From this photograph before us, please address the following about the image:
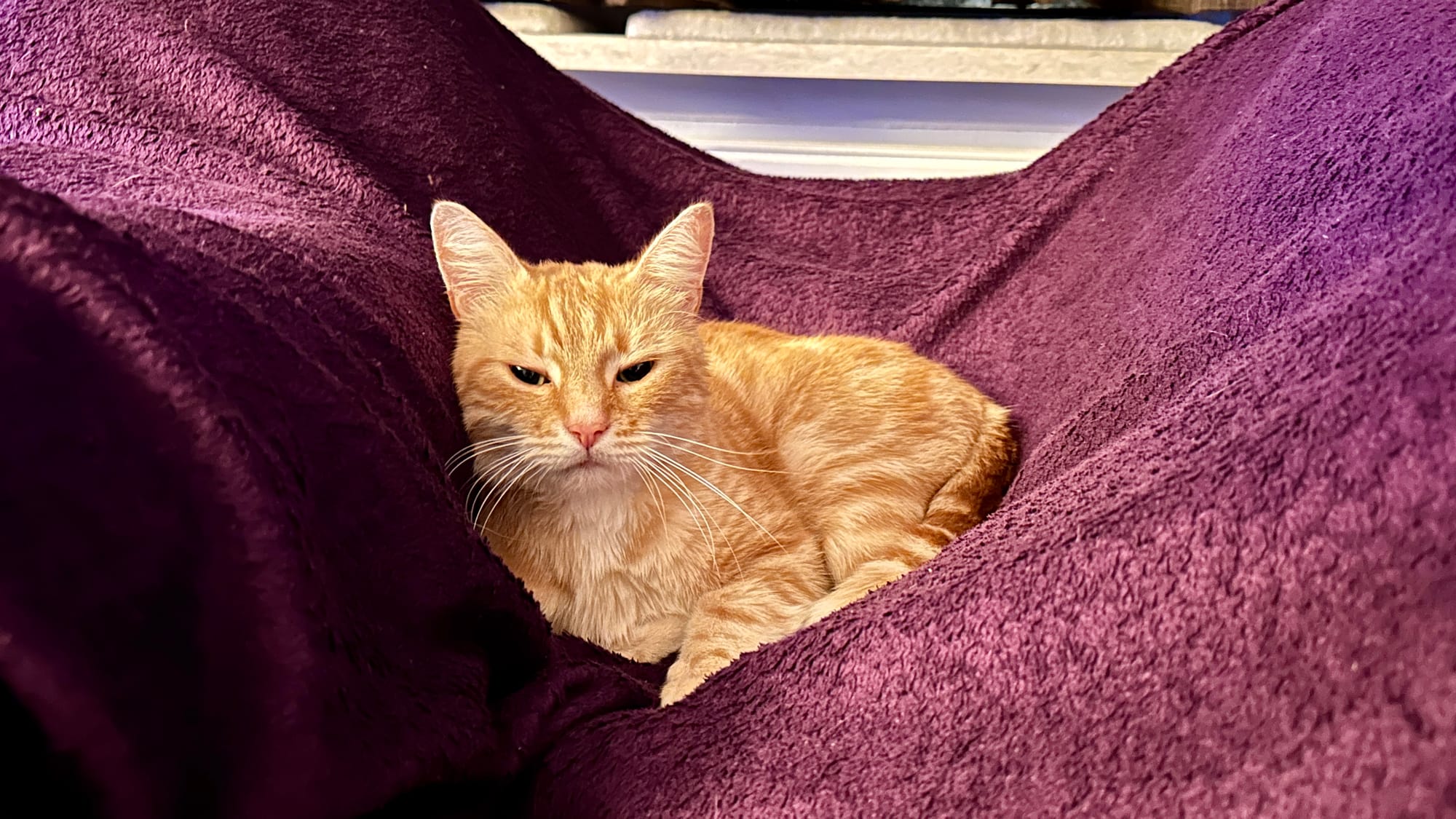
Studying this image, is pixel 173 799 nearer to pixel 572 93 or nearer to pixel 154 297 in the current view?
pixel 154 297

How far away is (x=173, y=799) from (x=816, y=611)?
74 centimetres

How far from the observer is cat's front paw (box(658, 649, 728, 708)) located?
99 centimetres

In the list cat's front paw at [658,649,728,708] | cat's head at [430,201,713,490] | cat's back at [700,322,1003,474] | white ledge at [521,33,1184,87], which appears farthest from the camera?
white ledge at [521,33,1184,87]

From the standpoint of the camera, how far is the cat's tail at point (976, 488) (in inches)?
49.7

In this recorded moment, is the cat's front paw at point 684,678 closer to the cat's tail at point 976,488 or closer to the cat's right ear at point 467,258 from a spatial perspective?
the cat's tail at point 976,488

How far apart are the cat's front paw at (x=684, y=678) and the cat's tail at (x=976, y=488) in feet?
1.19

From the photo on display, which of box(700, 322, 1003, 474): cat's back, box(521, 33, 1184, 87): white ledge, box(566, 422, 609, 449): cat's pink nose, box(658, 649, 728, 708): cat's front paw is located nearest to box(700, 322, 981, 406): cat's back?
box(700, 322, 1003, 474): cat's back

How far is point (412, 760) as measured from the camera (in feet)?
2.17

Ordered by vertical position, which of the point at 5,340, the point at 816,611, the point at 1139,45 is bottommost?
the point at 816,611

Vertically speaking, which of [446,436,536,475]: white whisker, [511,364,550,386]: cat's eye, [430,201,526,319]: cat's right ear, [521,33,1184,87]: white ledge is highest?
[521,33,1184,87]: white ledge

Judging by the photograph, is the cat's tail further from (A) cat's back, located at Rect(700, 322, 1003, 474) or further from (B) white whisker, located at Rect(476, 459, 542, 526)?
(B) white whisker, located at Rect(476, 459, 542, 526)

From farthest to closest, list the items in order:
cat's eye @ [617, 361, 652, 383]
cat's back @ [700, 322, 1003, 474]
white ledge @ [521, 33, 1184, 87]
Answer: white ledge @ [521, 33, 1184, 87], cat's back @ [700, 322, 1003, 474], cat's eye @ [617, 361, 652, 383]

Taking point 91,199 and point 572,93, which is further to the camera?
point 572,93

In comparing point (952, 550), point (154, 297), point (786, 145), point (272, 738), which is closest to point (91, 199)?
point (154, 297)
